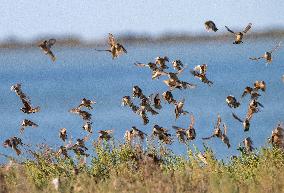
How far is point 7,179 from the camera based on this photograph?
10.4 meters

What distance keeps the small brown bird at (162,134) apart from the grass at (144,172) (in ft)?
0.53

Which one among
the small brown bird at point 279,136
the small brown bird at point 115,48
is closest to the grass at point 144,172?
the small brown bird at point 279,136

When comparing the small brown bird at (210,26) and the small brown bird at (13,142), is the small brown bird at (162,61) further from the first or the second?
the small brown bird at (13,142)

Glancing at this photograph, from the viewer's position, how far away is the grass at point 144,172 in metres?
8.71

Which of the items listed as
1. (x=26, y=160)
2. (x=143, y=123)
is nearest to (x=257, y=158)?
(x=143, y=123)

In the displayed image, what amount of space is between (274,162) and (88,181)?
8.30ft

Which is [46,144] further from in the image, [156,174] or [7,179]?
[156,174]

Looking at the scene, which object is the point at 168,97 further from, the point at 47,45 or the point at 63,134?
the point at 47,45

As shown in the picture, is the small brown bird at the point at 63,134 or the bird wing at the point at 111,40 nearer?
the bird wing at the point at 111,40

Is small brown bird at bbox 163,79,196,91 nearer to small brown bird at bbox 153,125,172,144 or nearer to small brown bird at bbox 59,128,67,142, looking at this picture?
small brown bird at bbox 153,125,172,144

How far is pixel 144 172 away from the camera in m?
9.47

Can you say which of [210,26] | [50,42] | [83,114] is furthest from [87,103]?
[210,26]

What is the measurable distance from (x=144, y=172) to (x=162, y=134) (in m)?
1.32

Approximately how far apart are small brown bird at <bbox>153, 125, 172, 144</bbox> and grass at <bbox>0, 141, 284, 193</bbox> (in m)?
0.16
